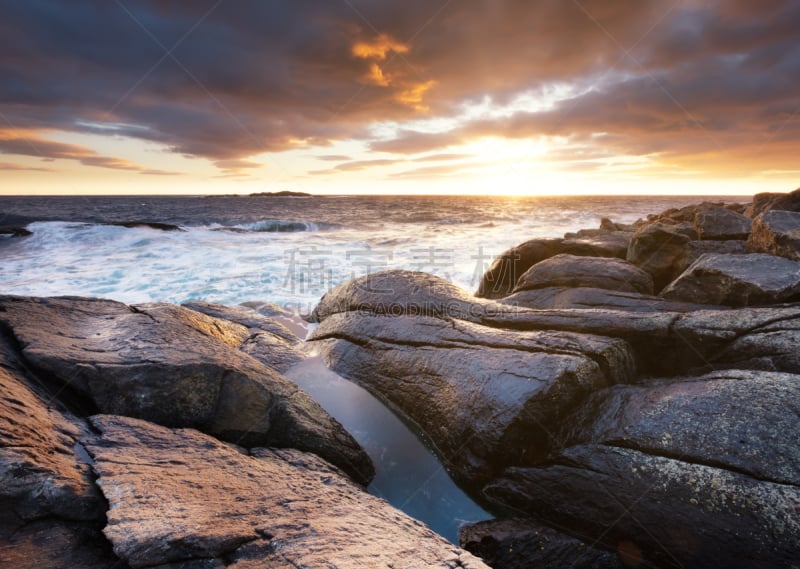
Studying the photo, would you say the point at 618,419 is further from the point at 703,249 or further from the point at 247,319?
the point at 703,249

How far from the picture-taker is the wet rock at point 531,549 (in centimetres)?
280

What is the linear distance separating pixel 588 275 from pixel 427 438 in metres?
4.27

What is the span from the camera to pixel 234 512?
6.97ft

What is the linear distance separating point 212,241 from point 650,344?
74.6 feet

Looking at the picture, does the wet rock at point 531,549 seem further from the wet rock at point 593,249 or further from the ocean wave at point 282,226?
the ocean wave at point 282,226

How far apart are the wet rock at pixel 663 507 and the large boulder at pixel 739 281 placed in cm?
345

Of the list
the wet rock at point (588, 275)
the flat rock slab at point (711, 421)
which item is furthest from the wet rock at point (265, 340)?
the wet rock at point (588, 275)

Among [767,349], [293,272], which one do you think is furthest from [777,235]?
[293,272]

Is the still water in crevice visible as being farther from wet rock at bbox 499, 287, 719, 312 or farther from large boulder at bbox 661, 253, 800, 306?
large boulder at bbox 661, 253, 800, 306

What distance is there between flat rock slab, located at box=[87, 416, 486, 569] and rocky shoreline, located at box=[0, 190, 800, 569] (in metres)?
0.01

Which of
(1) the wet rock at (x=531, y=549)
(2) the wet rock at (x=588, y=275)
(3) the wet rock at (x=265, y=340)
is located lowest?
(1) the wet rock at (x=531, y=549)

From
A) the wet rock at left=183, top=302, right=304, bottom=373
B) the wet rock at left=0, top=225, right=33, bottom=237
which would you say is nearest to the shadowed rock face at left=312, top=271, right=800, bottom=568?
the wet rock at left=183, top=302, right=304, bottom=373

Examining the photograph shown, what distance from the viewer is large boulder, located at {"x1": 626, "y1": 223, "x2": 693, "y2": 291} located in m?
7.71

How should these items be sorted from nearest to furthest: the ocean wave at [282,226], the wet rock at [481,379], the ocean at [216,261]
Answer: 1. the wet rock at [481,379]
2. the ocean at [216,261]
3. the ocean wave at [282,226]
